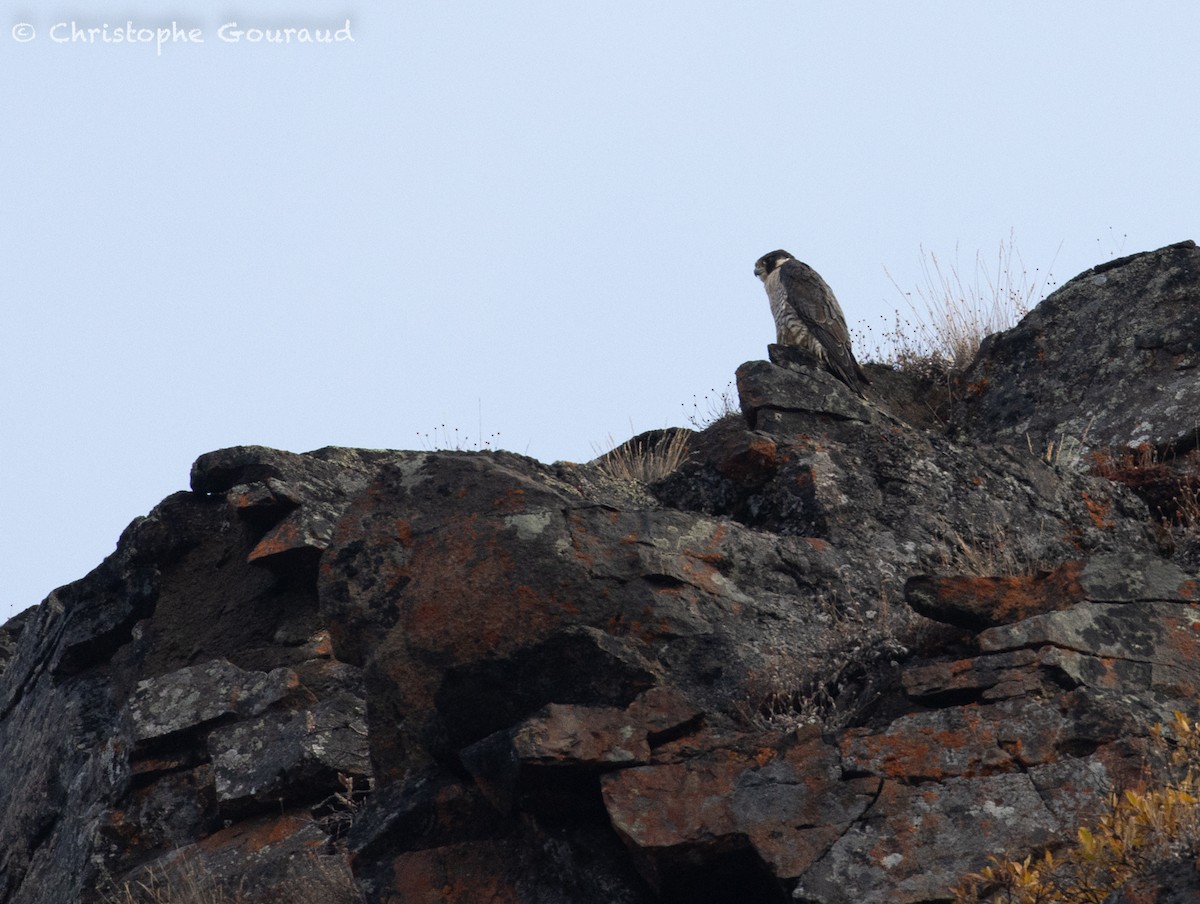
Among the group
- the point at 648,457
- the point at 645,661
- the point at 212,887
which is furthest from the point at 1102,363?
the point at 212,887

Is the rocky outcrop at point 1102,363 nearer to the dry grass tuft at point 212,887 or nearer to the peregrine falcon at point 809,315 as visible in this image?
the peregrine falcon at point 809,315

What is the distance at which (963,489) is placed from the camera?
27.4ft

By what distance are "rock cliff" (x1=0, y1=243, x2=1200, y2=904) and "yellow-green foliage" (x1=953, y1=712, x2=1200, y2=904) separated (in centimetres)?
16

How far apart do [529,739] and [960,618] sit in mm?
1908

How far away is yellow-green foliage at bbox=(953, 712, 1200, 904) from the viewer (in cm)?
451

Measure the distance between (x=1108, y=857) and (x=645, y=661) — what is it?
227 centimetres

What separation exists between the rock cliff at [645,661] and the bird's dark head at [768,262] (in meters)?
3.02

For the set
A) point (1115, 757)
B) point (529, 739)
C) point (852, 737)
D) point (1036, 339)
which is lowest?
point (1115, 757)

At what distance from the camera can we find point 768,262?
44.2ft

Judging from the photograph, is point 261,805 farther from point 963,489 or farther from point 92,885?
point 963,489

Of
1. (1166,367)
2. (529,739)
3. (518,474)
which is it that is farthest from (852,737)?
(1166,367)

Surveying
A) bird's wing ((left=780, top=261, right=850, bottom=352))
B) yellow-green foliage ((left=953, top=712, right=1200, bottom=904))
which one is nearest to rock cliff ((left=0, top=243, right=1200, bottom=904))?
yellow-green foliage ((left=953, top=712, right=1200, bottom=904))

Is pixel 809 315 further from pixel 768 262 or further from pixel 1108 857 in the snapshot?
pixel 1108 857

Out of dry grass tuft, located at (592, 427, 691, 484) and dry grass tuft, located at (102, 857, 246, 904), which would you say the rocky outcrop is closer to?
dry grass tuft, located at (592, 427, 691, 484)
